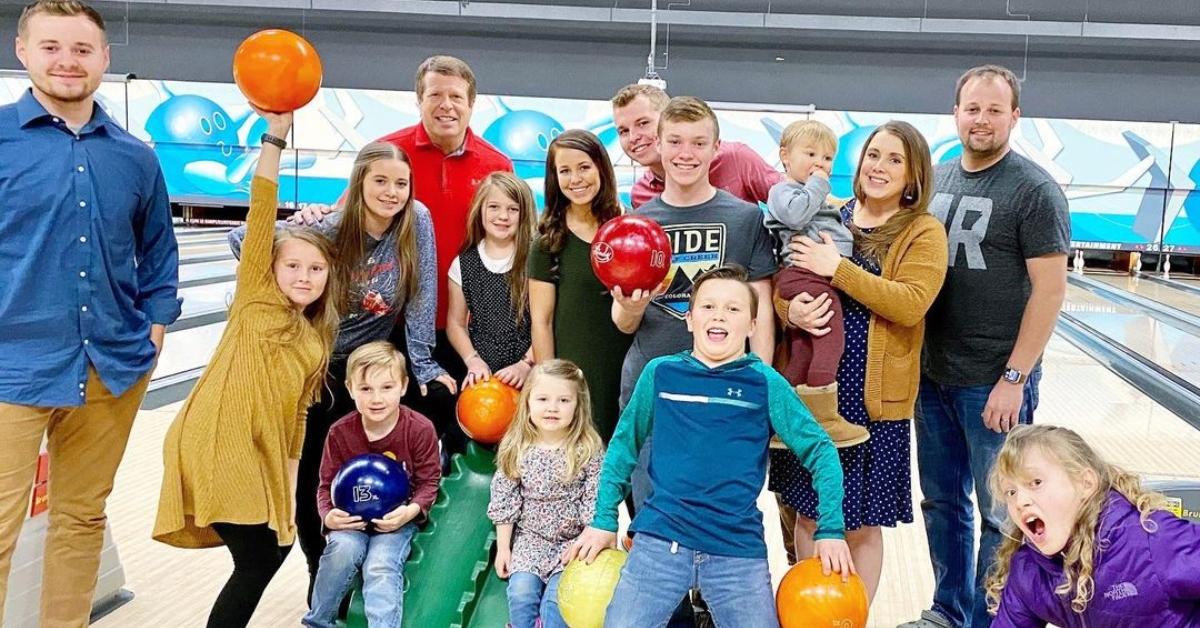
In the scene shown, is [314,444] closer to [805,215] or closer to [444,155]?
[444,155]

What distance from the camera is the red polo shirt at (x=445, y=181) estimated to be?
2.85m

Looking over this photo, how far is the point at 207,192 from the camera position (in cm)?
1116

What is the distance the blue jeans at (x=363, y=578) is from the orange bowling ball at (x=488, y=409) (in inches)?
16.0

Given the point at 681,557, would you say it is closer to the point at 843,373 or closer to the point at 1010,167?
the point at 843,373

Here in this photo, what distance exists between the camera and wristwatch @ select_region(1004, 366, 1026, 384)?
226 cm

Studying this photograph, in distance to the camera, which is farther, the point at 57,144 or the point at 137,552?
the point at 137,552

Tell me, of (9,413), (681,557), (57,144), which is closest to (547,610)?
(681,557)

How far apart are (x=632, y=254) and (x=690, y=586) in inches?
26.9

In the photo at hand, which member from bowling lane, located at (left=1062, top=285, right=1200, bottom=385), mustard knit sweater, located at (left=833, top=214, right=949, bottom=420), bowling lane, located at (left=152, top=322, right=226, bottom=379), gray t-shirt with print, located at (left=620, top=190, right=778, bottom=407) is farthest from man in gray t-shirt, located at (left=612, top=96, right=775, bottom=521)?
bowling lane, located at (left=1062, top=285, right=1200, bottom=385)

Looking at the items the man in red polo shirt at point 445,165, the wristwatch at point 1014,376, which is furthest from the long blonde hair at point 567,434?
the wristwatch at point 1014,376

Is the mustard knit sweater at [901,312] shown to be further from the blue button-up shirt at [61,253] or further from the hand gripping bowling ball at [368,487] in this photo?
the blue button-up shirt at [61,253]

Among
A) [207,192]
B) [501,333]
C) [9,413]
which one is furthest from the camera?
[207,192]

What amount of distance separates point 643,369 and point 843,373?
45 cm

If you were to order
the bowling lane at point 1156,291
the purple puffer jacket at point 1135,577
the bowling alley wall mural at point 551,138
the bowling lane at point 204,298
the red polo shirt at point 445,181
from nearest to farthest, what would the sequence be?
the purple puffer jacket at point 1135,577, the red polo shirt at point 445,181, the bowling lane at point 204,298, the bowling lane at point 1156,291, the bowling alley wall mural at point 551,138
